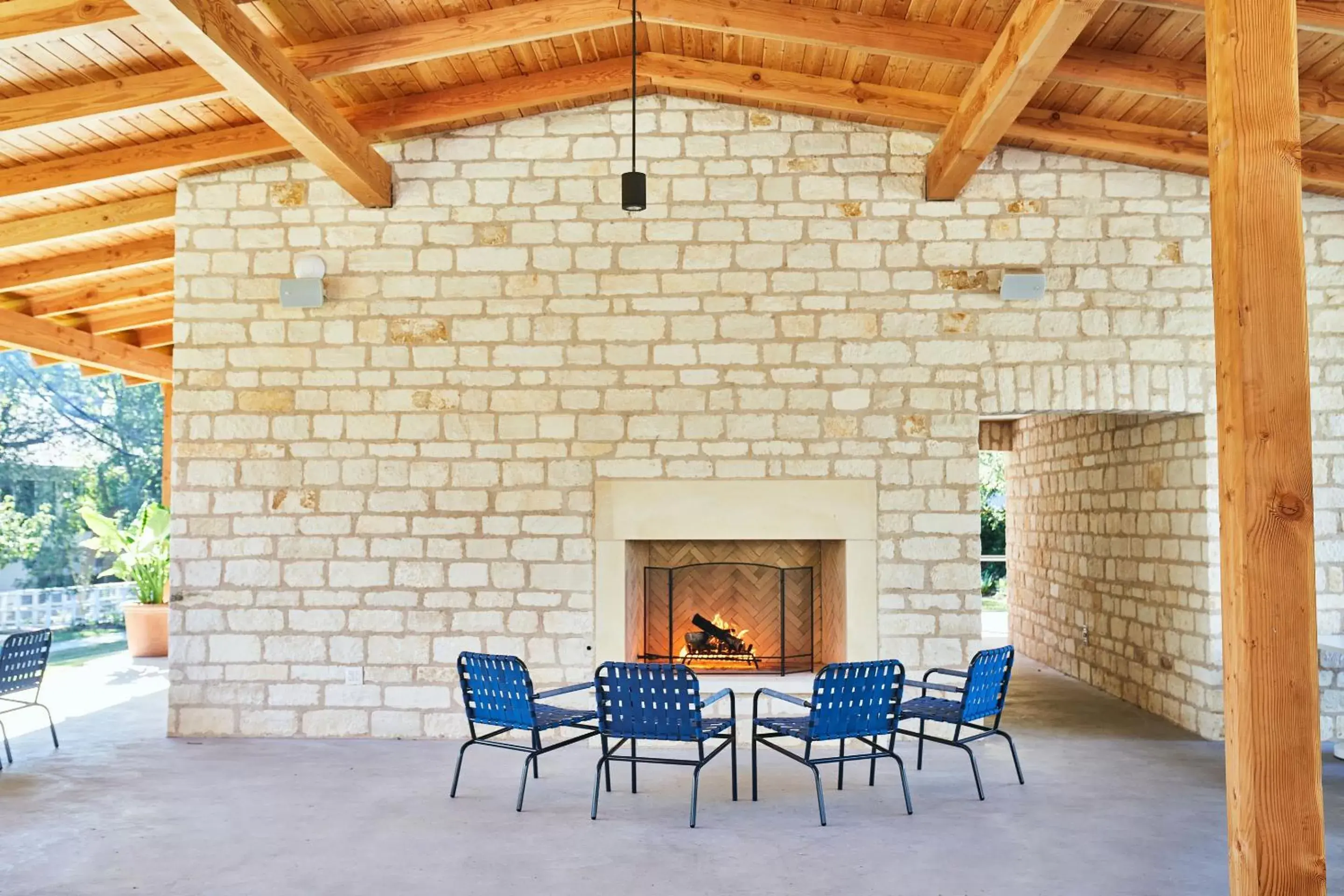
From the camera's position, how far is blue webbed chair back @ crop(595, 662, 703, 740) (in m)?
4.83

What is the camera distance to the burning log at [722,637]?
7332 mm

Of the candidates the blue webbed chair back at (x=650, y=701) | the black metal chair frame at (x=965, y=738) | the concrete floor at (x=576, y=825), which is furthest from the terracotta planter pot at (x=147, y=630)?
the black metal chair frame at (x=965, y=738)

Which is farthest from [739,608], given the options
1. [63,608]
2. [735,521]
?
[63,608]

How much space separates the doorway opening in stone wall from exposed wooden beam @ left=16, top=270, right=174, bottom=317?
192 inches

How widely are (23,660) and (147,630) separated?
4.76 m

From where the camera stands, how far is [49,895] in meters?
3.88

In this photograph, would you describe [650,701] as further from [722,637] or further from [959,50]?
[959,50]

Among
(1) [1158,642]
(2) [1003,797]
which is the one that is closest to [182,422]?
(2) [1003,797]

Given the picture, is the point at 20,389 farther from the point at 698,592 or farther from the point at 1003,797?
the point at 1003,797

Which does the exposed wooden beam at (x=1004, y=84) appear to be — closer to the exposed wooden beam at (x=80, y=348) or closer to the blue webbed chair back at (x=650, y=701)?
the blue webbed chair back at (x=650, y=701)

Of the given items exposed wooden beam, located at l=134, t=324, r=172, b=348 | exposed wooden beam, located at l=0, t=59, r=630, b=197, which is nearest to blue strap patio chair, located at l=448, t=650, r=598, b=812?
exposed wooden beam, located at l=0, t=59, r=630, b=197

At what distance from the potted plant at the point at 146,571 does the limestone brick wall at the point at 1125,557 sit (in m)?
8.48

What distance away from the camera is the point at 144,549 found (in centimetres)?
1078

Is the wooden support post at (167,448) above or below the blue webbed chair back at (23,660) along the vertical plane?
above
